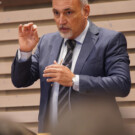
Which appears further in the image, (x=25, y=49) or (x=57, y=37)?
(x=57, y=37)

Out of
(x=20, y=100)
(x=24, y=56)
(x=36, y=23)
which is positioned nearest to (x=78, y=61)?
(x=24, y=56)

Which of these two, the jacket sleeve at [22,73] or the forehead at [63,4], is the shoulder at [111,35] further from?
the jacket sleeve at [22,73]

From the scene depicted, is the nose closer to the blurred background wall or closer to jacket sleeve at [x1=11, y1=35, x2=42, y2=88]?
jacket sleeve at [x1=11, y1=35, x2=42, y2=88]

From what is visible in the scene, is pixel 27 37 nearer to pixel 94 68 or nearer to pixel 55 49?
pixel 55 49

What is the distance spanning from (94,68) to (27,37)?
1.57 feet

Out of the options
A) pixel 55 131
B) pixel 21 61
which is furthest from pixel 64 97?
pixel 55 131

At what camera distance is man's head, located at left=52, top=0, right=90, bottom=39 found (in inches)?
63.2

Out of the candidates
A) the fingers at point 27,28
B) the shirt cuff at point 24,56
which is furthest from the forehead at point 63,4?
the shirt cuff at point 24,56

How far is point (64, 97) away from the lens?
1.59 metres

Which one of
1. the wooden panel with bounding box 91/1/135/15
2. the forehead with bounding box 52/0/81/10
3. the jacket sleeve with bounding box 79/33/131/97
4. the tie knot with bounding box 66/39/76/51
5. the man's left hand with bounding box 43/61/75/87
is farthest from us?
the wooden panel with bounding box 91/1/135/15

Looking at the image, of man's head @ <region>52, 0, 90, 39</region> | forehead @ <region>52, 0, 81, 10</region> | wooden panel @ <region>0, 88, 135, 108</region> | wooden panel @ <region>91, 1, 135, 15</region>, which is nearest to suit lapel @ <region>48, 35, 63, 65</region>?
man's head @ <region>52, 0, 90, 39</region>

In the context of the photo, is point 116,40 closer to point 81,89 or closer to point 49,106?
point 81,89

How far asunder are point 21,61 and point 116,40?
62cm

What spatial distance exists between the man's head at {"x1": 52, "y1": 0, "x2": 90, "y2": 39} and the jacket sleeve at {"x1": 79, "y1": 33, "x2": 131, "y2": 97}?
0.26 m
